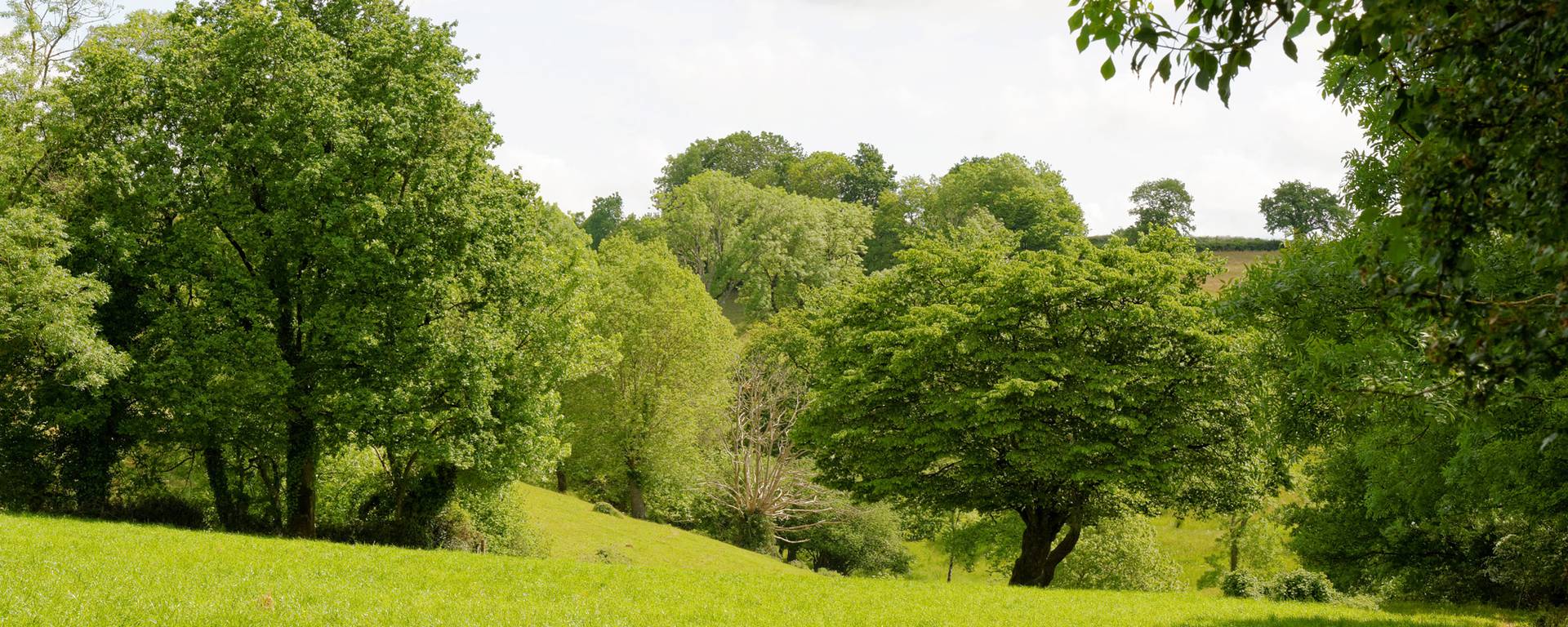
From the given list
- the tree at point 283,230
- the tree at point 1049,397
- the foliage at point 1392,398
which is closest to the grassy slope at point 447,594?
the foliage at point 1392,398

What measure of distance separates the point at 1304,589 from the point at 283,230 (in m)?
27.0

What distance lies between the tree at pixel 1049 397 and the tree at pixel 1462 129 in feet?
62.3

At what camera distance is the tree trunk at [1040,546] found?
94.7 ft

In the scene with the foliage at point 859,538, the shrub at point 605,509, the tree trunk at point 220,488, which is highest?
the tree trunk at point 220,488

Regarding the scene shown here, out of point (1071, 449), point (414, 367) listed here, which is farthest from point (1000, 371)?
point (414, 367)

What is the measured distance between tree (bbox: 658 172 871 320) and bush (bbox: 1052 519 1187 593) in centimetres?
4163

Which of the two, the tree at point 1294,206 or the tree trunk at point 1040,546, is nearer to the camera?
the tree trunk at point 1040,546

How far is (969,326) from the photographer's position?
26.9 meters

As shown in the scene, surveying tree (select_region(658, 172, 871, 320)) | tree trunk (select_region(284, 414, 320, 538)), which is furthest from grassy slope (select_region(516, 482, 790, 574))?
tree (select_region(658, 172, 871, 320))

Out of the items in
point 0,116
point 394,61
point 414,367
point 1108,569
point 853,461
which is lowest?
point 1108,569

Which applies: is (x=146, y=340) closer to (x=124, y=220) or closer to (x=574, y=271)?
(x=124, y=220)

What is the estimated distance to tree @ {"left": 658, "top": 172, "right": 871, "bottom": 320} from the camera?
8288 cm

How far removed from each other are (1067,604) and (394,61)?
21599 mm

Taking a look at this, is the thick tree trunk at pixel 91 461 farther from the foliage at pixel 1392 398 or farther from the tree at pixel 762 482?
the tree at pixel 762 482
